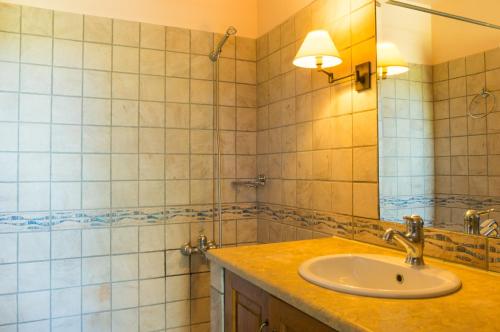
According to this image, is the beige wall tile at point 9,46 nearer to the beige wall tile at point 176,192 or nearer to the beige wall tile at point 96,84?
the beige wall tile at point 96,84

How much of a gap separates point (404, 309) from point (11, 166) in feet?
6.51

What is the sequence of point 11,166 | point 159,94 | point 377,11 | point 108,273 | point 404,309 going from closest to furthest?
point 404,309, point 377,11, point 11,166, point 108,273, point 159,94

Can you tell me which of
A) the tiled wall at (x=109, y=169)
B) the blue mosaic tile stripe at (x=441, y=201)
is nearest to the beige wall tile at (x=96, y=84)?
the tiled wall at (x=109, y=169)

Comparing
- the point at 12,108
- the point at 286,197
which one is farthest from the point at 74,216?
the point at 286,197

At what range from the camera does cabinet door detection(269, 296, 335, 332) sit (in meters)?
0.95

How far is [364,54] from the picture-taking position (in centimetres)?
163

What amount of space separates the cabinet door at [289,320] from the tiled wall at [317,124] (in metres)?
0.67

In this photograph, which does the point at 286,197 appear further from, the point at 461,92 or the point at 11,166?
the point at 11,166

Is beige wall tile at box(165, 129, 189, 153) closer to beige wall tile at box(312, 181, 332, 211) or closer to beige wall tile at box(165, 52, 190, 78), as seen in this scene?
beige wall tile at box(165, 52, 190, 78)

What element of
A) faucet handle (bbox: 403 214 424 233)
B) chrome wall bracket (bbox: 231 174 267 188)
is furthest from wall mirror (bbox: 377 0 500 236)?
chrome wall bracket (bbox: 231 174 267 188)

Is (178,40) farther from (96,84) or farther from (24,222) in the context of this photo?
(24,222)

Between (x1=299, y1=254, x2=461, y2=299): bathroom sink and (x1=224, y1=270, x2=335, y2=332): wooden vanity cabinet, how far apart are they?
114 millimetres

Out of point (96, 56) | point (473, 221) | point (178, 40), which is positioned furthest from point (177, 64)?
point (473, 221)

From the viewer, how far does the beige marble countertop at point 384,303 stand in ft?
2.62
